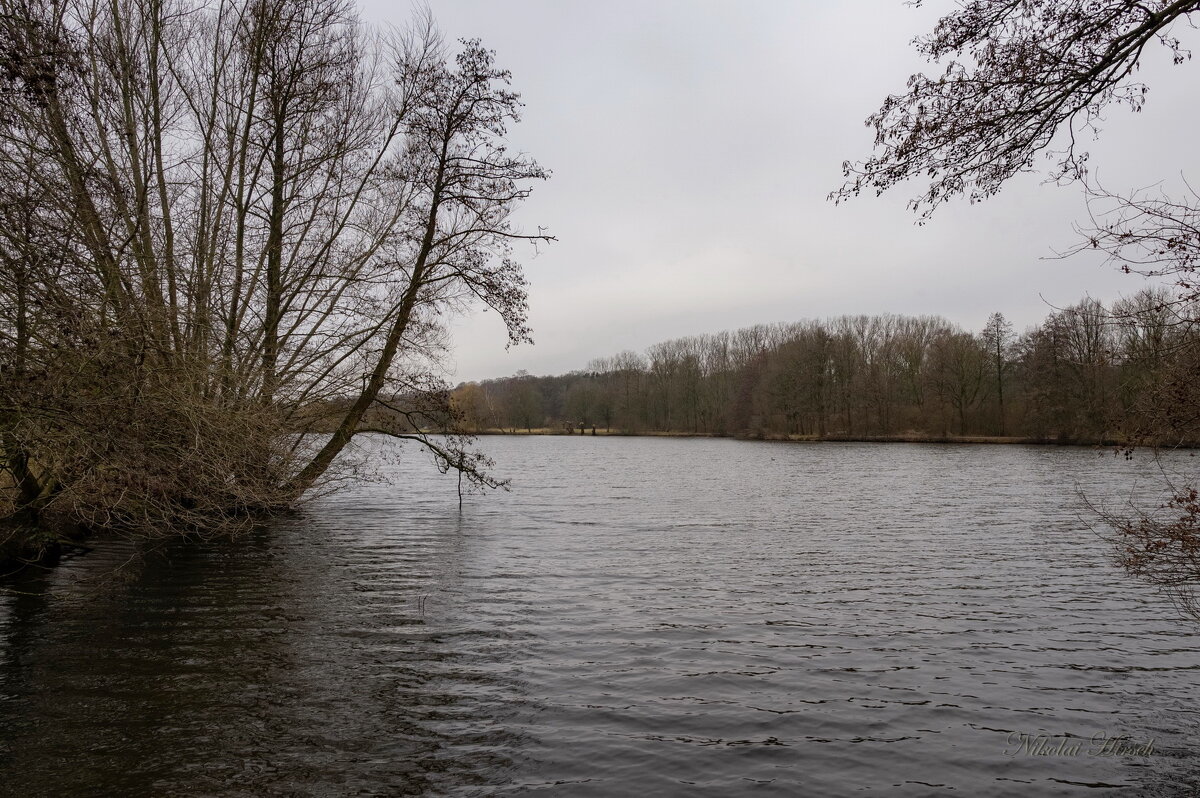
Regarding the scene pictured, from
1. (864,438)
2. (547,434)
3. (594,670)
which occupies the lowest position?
(594,670)

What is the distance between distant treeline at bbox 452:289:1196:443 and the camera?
63.7 meters

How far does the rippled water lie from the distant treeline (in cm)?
467

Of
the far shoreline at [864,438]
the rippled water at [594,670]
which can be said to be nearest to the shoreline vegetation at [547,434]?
the far shoreline at [864,438]

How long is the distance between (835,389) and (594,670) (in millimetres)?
81585

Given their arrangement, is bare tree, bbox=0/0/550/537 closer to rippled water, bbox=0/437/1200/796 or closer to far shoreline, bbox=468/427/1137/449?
rippled water, bbox=0/437/1200/796

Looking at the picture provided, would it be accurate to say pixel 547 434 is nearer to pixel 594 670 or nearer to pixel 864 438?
pixel 864 438

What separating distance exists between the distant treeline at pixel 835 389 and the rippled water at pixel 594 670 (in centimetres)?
467

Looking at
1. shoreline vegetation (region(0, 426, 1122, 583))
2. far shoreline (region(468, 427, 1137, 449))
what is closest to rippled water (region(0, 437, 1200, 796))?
shoreline vegetation (region(0, 426, 1122, 583))

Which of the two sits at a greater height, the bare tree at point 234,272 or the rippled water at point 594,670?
the bare tree at point 234,272

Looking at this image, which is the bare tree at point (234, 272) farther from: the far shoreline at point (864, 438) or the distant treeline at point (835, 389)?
the far shoreline at point (864, 438)

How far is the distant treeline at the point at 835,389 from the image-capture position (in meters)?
63.7

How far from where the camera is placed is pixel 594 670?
8773 millimetres

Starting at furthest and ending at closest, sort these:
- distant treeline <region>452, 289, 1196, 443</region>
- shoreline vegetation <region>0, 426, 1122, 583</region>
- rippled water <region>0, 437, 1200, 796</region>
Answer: distant treeline <region>452, 289, 1196, 443</region>
shoreline vegetation <region>0, 426, 1122, 583</region>
rippled water <region>0, 437, 1200, 796</region>

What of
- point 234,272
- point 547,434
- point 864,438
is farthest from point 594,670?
point 547,434
